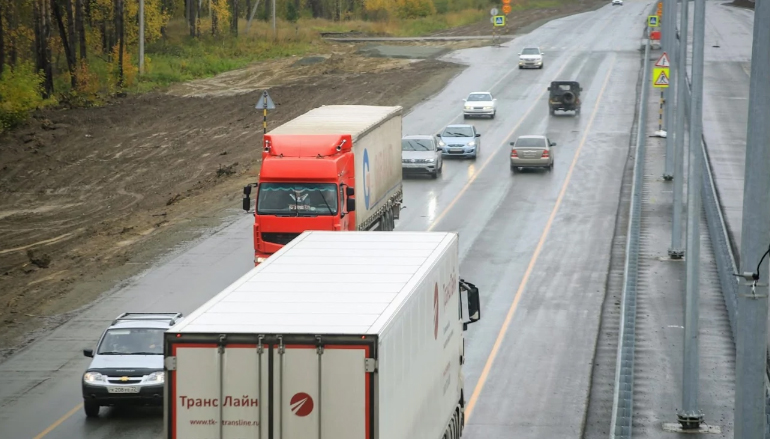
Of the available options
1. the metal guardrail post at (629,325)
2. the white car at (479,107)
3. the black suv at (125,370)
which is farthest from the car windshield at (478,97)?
the black suv at (125,370)

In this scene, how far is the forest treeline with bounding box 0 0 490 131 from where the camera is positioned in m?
64.1

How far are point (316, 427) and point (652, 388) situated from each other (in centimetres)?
1284

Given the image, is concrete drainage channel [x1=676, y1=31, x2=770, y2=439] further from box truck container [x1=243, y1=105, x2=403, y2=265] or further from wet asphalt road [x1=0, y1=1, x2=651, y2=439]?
box truck container [x1=243, y1=105, x2=403, y2=265]

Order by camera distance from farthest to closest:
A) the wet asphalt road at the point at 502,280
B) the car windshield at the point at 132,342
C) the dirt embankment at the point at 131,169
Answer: the dirt embankment at the point at 131,169, the wet asphalt road at the point at 502,280, the car windshield at the point at 132,342

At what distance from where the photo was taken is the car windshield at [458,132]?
50.1 m

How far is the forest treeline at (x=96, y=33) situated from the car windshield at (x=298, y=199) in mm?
32757

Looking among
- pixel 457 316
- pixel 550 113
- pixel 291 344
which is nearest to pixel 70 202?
pixel 550 113

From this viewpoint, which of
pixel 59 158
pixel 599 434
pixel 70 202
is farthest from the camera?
pixel 59 158

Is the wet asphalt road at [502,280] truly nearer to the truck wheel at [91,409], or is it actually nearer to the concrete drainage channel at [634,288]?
the truck wheel at [91,409]

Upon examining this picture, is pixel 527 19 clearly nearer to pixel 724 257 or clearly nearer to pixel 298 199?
pixel 724 257

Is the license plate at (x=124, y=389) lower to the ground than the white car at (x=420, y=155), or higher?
lower

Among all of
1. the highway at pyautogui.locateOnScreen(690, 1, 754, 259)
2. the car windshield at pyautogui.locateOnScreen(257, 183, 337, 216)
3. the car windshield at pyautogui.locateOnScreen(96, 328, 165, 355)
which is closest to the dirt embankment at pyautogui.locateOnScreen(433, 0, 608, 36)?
the highway at pyautogui.locateOnScreen(690, 1, 754, 259)

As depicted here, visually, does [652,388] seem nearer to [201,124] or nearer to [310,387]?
[310,387]

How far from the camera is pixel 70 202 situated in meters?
44.3
